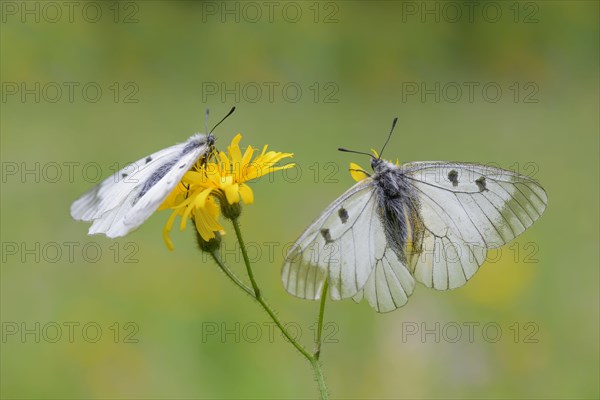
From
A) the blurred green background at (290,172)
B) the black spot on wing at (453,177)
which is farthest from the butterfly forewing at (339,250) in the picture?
the blurred green background at (290,172)

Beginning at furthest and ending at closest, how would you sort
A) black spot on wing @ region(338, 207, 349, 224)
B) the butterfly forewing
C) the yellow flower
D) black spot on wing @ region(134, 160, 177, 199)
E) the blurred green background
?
1. the blurred green background
2. black spot on wing @ region(134, 160, 177, 199)
3. the yellow flower
4. black spot on wing @ region(338, 207, 349, 224)
5. the butterfly forewing

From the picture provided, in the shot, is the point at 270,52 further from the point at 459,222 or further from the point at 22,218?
the point at 459,222

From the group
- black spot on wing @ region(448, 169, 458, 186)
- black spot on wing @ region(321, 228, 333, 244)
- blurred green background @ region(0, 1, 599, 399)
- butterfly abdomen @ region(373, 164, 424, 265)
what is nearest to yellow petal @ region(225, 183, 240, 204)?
black spot on wing @ region(321, 228, 333, 244)

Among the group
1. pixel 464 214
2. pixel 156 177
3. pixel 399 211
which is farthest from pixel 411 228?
pixel 156 177

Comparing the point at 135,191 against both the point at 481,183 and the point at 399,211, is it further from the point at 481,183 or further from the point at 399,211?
the point at 481,183

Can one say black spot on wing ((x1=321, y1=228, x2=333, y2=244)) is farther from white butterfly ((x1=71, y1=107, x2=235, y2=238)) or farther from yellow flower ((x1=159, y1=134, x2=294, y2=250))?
white butterfly ((x1=71, y1=107, x2=235, y2=238))

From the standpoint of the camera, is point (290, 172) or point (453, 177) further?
point (290, 172)
